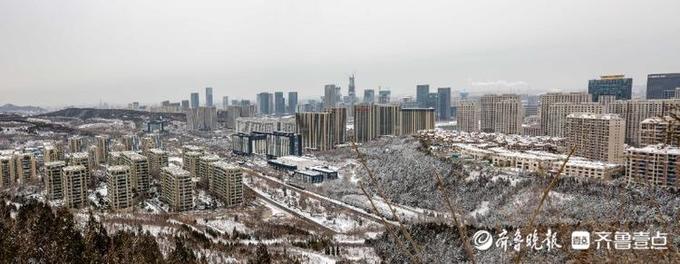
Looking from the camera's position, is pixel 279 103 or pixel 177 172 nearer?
pixel 177 172

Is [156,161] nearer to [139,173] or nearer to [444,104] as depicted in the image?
[139,173]

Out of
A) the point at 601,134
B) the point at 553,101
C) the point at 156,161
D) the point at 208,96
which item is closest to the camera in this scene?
the point at 601,134

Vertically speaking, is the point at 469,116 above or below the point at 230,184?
above

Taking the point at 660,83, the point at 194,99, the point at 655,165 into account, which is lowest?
the point at 655,165

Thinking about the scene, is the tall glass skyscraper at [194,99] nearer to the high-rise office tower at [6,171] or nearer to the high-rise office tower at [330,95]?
the high-rise office tower at [330,95]

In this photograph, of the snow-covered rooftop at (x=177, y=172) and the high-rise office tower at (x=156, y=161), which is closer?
the snow-covered rooftop at (x=177, y=172)

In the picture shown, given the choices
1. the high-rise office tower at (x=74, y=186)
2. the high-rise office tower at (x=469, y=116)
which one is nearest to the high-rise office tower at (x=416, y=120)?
the high-rise office tower at (x=469, y=116)

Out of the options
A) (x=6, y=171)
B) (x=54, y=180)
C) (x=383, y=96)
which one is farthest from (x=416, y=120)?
(x=383, y=96)

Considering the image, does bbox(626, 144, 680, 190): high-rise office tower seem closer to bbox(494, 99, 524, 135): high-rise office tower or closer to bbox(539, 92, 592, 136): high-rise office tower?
bbox(539, 92, 592, 136): high-rise office tower
